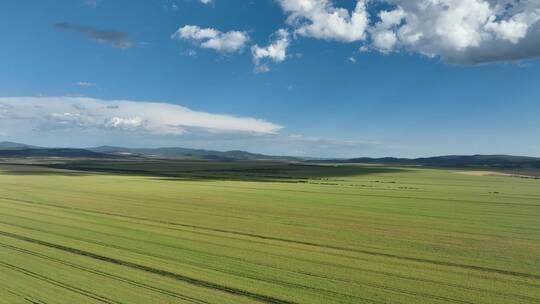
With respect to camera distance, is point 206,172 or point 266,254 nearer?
point 266,254

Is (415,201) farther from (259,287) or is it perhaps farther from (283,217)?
(259,287)

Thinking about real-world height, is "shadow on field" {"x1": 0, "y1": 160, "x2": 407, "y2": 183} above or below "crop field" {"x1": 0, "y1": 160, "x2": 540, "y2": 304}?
above

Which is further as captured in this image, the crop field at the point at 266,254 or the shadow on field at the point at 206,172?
the shadow on field at the point at 206,172

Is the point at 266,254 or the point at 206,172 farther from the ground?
the point at 206,172

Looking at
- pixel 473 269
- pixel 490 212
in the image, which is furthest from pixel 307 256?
pixel 490 212

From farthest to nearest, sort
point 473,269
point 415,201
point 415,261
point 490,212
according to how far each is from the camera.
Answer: point 415,201, point 490,212, point 415,261, point 473,269

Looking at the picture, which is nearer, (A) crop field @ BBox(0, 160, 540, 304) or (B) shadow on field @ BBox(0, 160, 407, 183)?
(A) crop field @ BBox(0, 160, 540, 304)

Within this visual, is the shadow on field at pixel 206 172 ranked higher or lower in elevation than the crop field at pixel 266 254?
higher

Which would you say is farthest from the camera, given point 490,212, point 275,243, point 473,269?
point 490,212

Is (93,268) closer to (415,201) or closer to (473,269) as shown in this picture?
(473,269)

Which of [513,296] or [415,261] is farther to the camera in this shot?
[415,261]
